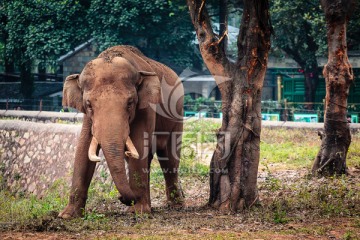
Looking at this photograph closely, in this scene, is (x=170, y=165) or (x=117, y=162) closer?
(x=117, y=162)

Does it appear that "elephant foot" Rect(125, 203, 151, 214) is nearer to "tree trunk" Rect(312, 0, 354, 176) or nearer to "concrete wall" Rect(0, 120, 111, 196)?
"concrete wall" Rect(0, 120, 111, 196)

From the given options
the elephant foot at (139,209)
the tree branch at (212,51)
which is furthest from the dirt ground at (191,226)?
the tree branch at (212,51)

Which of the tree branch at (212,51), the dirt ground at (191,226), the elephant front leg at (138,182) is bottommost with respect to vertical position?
the dirt ground at (191,226)

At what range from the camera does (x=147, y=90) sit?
10750mm

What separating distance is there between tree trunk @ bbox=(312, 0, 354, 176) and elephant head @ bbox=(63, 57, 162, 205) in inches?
199

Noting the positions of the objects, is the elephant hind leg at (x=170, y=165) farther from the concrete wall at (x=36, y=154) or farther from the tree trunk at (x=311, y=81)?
the tree trunk at (x=311, y=81)

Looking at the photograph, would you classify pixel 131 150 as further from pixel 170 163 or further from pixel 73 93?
pixel 170 163

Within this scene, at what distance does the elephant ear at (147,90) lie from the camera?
35.2 feet

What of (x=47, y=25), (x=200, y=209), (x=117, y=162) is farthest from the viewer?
(x=47, y=25)

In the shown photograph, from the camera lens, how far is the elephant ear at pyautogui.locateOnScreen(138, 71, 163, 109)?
35.2ft

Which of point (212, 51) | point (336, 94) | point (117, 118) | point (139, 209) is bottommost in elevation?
point (139, 209)

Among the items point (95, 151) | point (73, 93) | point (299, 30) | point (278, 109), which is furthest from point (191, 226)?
point (299, 30)

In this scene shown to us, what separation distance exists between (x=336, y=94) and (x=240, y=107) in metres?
3.93

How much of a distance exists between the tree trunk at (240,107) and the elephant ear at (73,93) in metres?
2.15
